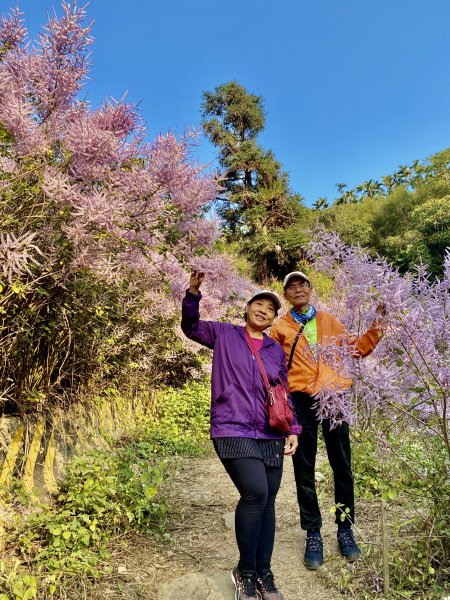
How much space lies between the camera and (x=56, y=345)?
311cm

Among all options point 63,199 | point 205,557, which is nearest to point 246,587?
point 205,557

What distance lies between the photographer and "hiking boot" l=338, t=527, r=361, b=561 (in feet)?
8.47

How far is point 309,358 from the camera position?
8.70 feet

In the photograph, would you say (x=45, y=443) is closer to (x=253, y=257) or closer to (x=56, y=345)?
(x=56, y=345)

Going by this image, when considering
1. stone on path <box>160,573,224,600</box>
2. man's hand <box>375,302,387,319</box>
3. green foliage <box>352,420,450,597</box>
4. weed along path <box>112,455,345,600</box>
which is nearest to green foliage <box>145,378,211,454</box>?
weed along path <box>112,455,345,600</box>

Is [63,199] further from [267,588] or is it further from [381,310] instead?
[267,588]

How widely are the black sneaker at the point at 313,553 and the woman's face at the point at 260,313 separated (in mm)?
1262

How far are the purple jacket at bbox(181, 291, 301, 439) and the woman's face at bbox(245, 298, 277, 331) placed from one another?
8 centimetres

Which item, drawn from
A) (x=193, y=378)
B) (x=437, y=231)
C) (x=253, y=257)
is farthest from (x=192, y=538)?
(x=437, y=231)

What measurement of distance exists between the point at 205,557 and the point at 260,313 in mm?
1552

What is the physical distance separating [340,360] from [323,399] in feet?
0.75

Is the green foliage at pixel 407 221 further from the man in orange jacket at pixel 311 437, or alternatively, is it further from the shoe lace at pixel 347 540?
the shoe lace at pixel 347 540

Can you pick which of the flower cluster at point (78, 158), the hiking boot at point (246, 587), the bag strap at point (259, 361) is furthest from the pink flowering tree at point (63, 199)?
the hiking boot at point (246, 587)

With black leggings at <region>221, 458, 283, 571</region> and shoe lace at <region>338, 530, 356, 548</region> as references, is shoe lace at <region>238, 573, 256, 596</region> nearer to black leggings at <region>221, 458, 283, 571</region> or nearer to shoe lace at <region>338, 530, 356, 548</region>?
black leggings at <region>221, 458, 283, 571</region>
